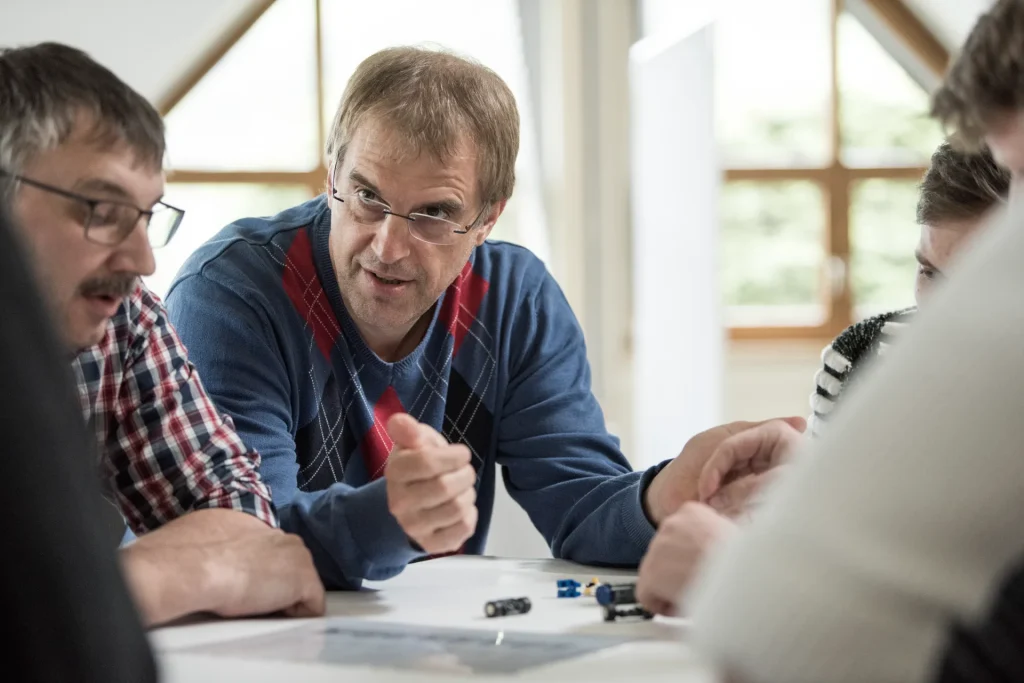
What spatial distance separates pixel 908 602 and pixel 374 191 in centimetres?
145

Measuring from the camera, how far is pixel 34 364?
0.63 metres

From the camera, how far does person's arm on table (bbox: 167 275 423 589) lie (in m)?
1.41

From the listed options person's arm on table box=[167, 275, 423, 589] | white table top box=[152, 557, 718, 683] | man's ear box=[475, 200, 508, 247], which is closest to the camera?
white table top box=[152, 557, 718, 683]

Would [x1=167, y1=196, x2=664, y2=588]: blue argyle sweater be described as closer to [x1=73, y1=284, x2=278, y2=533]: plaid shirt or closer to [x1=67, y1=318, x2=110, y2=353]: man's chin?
[x1=73, y1=284, x2=278, y2=533]: plaid shirt

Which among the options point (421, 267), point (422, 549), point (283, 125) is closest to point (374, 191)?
point (421, 267)

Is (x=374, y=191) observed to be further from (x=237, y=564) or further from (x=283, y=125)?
(x=283, y=125)

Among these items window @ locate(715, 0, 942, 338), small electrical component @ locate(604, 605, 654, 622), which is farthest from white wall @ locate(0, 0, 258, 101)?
small electrical component @ locate(604, 605, 654, 622)

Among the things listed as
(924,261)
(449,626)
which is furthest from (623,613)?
(924,261)

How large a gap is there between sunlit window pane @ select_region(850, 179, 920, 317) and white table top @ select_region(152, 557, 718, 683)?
502 centimetres

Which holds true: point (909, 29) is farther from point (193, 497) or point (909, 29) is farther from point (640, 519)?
point (193, 497)

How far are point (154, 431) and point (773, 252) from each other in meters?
5.16

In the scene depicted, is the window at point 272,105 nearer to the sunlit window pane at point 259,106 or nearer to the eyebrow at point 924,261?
the sunlit window pane at point 259,106

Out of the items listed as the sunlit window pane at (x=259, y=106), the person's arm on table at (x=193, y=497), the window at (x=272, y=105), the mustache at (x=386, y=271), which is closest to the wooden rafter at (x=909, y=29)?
the window at (x=272, y=105)

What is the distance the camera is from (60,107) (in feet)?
4.10
